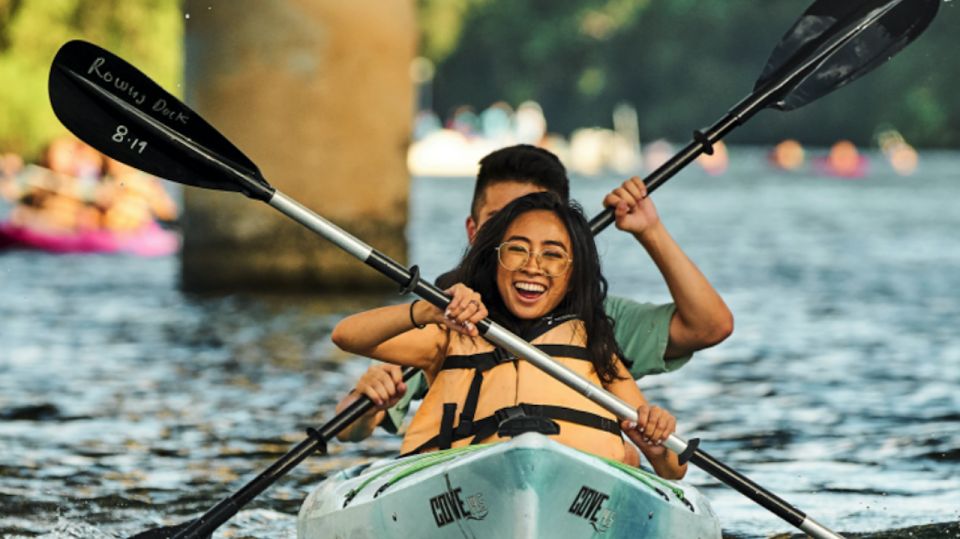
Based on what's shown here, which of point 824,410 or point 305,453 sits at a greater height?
point 824,410

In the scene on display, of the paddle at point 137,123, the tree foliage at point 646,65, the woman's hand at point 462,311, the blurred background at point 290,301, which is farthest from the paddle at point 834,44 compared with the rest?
the tree foliage at point 646,65

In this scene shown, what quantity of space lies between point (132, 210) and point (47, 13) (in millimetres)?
3617

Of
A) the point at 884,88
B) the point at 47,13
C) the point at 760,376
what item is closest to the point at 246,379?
the point at 760,376

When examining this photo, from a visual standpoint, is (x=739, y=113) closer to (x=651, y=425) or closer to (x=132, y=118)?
(x=651, y=425)

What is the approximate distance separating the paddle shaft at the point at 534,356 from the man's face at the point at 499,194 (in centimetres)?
53

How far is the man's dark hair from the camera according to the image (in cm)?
611

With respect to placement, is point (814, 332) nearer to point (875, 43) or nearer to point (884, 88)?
point (875, 43)

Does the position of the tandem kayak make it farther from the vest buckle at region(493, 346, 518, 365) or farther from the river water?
the vest buckle at region(493, 346, 518, 365)

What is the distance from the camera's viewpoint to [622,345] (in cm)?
588

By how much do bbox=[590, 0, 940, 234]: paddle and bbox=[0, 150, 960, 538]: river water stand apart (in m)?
1.51

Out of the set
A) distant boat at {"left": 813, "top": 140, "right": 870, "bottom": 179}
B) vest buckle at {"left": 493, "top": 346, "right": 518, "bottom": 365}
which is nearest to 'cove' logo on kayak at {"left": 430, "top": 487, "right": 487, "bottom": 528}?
vest buckle at {"left": 493, "top": 346, "right": 518, "bottom": 365}

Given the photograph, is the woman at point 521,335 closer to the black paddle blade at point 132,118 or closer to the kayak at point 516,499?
the kayak at point 516,499

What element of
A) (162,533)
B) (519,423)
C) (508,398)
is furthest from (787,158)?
(519,423)

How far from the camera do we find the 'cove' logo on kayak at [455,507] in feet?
15.1
